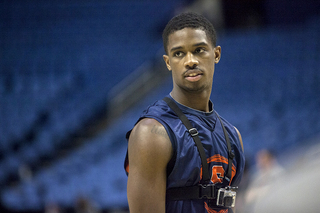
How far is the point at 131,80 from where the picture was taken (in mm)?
7852

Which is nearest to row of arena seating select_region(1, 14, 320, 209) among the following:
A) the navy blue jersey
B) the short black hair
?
the navy blue jersey

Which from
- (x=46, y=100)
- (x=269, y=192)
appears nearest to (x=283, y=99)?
(x=46, y=100)

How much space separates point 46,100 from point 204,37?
6.61m

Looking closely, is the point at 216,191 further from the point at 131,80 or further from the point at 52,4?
the point at 52,4

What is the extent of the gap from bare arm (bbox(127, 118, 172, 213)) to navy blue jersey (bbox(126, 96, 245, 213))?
2.1 inches

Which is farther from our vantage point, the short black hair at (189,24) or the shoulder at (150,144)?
the short black hair at (189,24)

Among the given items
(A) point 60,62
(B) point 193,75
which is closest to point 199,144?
(B) point 193,75

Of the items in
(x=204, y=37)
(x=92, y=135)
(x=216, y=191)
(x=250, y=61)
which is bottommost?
(x=216, y=191)

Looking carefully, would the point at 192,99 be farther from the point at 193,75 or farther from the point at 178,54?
the point at 178,54

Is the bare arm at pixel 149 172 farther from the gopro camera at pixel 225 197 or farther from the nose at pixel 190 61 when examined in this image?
the nose at pixel 190 61

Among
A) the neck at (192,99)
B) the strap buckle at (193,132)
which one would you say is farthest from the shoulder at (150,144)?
the neck at (192,99)

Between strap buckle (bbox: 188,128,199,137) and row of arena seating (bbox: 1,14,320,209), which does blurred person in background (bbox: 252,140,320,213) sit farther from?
row of arena seating (bbox: 1,14,320,209)

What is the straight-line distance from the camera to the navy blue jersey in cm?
155

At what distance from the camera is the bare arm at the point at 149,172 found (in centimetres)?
149
